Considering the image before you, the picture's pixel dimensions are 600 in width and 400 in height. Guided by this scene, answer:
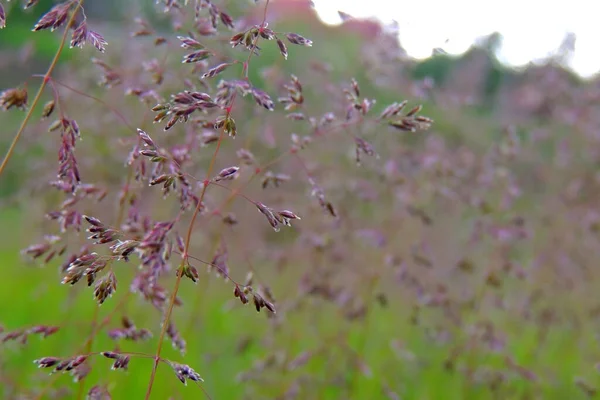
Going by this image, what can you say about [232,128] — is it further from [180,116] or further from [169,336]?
[169,336]

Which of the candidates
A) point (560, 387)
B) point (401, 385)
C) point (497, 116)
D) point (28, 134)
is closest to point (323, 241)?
point (401, 385)

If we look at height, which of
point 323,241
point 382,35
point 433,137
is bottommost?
point 323,241

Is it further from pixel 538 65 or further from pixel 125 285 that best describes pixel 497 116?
pixel 125 285

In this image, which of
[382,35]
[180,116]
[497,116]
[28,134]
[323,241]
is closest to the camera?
[180,116]

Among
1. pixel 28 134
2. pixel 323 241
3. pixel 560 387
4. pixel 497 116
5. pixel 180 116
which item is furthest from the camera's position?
pixel 497 116

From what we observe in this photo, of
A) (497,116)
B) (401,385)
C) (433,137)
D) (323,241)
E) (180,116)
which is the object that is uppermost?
(180,116)

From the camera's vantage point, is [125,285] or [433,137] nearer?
[433,137]

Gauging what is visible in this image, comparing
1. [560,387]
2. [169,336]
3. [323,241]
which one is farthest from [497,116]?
[169,336]

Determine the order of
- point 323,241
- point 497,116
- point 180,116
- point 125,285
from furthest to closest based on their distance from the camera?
point 497,116
point 125,285
point 323,241
point 180,116

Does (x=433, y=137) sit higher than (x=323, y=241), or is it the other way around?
(x=433, y=137)
